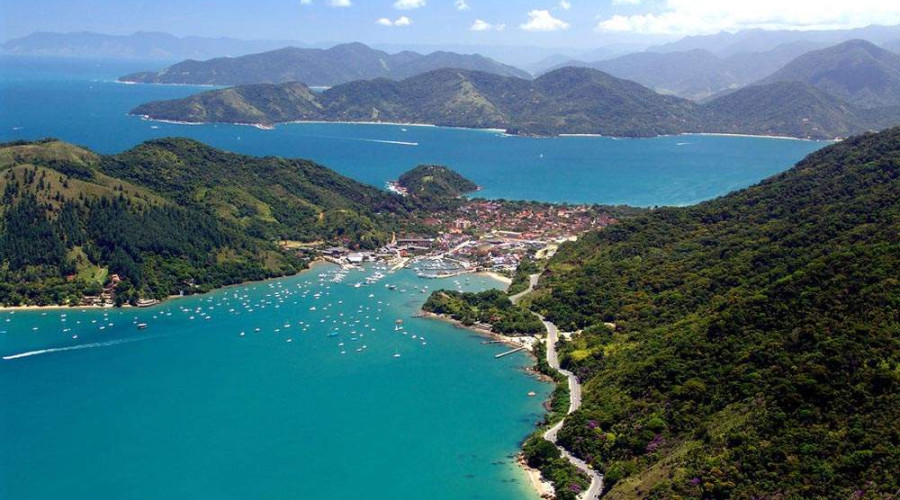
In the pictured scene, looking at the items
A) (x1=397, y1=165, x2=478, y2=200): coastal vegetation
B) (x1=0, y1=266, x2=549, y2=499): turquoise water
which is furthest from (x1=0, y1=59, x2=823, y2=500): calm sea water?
(x1=397, y1=165, x2=478, y2=200): coastal vegetation

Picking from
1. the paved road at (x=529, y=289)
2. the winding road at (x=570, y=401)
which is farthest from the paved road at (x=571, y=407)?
the paved road at (x=529, y=289)

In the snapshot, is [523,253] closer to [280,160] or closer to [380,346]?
[380,346]

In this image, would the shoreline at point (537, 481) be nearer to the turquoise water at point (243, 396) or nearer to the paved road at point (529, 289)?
the turquoise water at point (243, 396)

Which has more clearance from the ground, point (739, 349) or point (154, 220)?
point (739, 349)

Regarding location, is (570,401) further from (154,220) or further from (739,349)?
(154,220)

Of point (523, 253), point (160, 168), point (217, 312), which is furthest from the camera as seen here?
point (160, 168)

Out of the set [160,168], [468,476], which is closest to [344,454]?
[468,476]

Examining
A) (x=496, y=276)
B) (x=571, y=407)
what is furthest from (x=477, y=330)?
(x=496, y=276)
